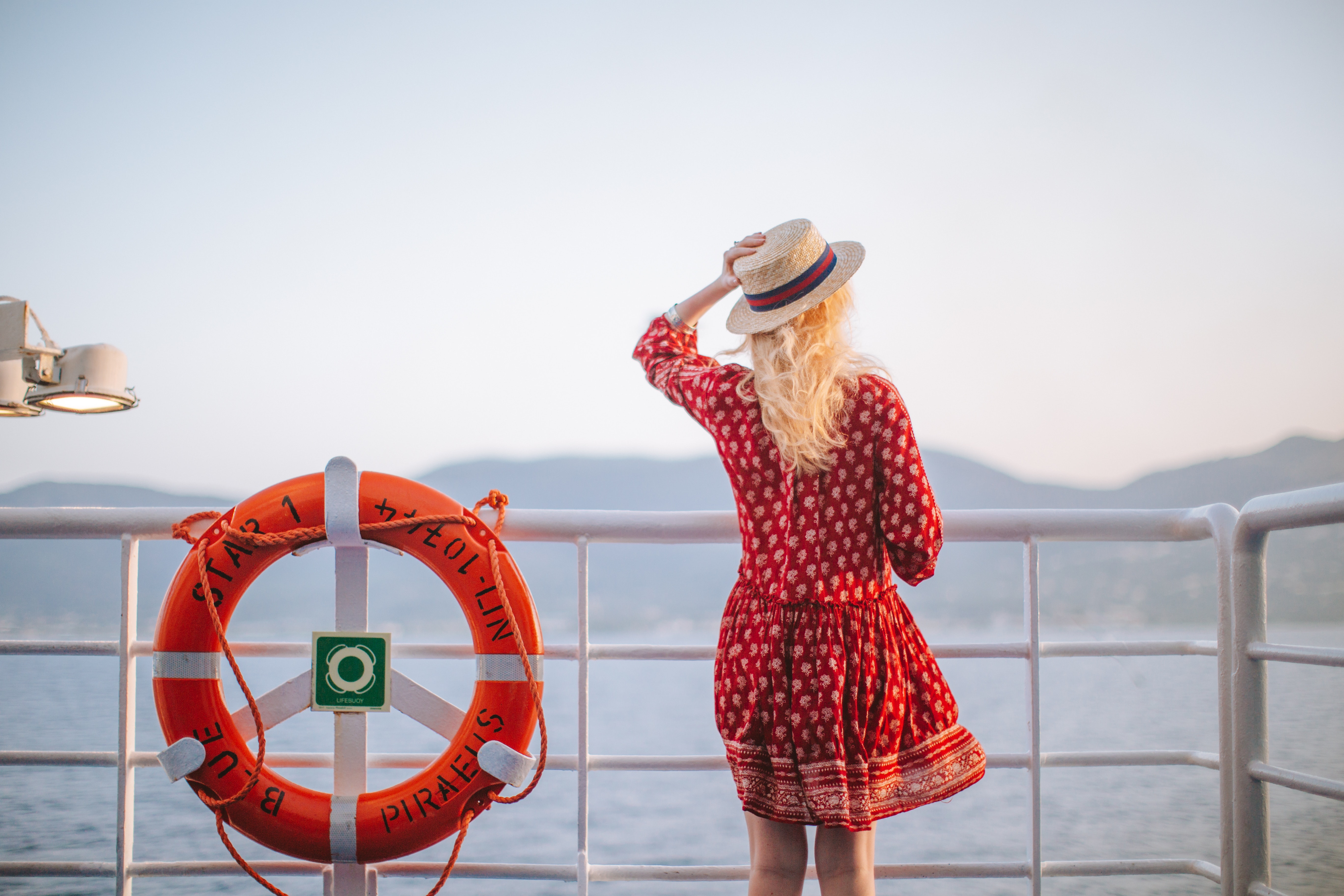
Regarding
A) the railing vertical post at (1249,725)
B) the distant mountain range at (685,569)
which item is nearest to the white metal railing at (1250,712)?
the railing vertical post at (1249,725)

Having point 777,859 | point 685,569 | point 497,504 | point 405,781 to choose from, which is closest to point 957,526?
point 777,859

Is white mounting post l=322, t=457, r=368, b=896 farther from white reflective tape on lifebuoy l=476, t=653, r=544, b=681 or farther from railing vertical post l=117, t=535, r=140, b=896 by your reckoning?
railing vertical post l=117, t=535, r=140, b=896

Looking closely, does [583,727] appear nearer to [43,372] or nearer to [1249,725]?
[1249,725]

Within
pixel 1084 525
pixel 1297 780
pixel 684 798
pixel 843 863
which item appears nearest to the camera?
pixel 843 863

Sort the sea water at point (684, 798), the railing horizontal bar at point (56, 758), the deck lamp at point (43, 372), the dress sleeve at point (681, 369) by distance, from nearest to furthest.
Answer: the dress sleeve at point (681, 369) → the railing horizontal bar at point (56, 758) → the deck lamp at point (43, 372) → the sea water at point (684, 798)

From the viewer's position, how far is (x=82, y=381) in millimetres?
2412

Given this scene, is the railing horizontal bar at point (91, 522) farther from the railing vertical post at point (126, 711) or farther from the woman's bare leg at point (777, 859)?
the woman's bare leg at point (777, 859)

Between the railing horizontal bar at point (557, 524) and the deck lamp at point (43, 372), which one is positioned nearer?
the railing horizontal bar at point (557, 524)

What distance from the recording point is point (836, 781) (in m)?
1.11

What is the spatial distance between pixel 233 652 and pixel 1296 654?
1.61 meters

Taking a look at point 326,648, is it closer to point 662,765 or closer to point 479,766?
point 479,766

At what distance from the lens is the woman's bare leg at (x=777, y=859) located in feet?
3.86

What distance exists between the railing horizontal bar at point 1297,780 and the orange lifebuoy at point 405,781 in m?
1.14

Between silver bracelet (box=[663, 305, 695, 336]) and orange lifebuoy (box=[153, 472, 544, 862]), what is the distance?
45cm
